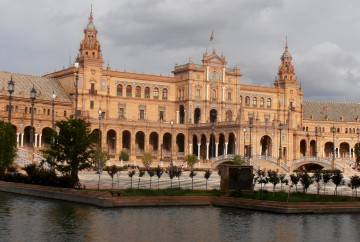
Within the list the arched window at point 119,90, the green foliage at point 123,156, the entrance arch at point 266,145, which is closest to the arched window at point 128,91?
the arched window at point 119,90

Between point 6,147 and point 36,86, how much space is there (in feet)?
187

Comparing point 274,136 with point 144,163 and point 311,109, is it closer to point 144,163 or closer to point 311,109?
point 144,163

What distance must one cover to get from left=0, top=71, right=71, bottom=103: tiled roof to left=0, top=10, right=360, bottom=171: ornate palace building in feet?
0.56

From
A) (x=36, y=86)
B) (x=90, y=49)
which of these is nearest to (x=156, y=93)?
(x=90, y=49)

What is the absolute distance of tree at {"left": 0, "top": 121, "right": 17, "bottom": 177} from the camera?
50.2 meters

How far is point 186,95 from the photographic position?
370 feet

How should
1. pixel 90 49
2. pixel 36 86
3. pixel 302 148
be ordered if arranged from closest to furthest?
pixel 36 86
pixel 90 49
pixel 302 148

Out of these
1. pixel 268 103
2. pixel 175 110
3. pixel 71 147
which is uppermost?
pixel 268 103

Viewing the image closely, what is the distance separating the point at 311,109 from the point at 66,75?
58.3 meters

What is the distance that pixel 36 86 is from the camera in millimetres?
105812

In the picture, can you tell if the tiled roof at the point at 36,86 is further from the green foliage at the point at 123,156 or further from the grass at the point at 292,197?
the grass at the point at 292,197

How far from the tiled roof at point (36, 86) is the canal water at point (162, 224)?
6890 cm

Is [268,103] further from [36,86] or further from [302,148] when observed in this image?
[36,86]

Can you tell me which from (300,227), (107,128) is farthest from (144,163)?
(300,227)
